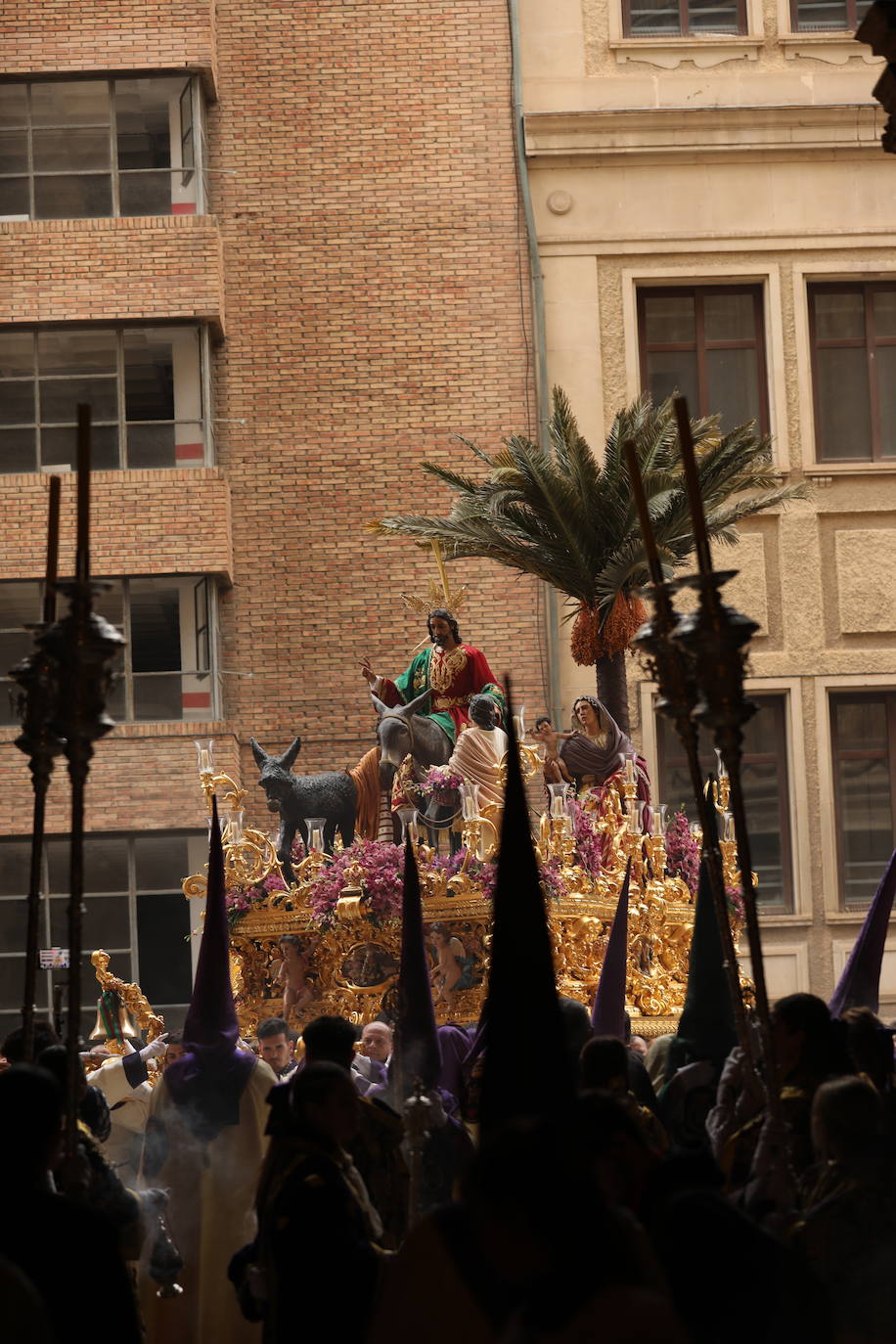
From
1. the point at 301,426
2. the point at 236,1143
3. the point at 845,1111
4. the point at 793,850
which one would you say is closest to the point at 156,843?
the point at 301,426

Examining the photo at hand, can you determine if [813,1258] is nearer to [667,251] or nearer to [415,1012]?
[415,1012]

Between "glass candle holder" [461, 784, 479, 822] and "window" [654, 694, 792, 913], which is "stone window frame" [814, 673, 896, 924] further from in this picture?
"glass candle holder" [461, 784, 479, 822]

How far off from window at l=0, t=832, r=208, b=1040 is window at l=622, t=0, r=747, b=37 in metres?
11.3

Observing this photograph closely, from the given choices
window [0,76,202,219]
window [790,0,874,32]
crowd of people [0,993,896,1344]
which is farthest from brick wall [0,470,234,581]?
crowd of people [0,993,896,1344]

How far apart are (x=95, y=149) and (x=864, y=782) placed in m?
12.2

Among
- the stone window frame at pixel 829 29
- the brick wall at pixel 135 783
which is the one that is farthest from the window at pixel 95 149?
the stone window frame at pixel 829 29

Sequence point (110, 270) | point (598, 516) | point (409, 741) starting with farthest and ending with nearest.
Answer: point (110, 270), point (598, 516), point (409, 741)

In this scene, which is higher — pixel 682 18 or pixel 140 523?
pixel 682 18

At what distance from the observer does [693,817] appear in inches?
923

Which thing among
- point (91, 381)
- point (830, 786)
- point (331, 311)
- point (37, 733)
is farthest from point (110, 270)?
point (37, 733)

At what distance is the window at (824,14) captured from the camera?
2548cm

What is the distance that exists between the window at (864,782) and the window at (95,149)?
10.1 m

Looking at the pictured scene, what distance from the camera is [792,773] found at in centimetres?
2400

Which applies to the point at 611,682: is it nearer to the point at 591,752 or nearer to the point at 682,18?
the point at 591,752
